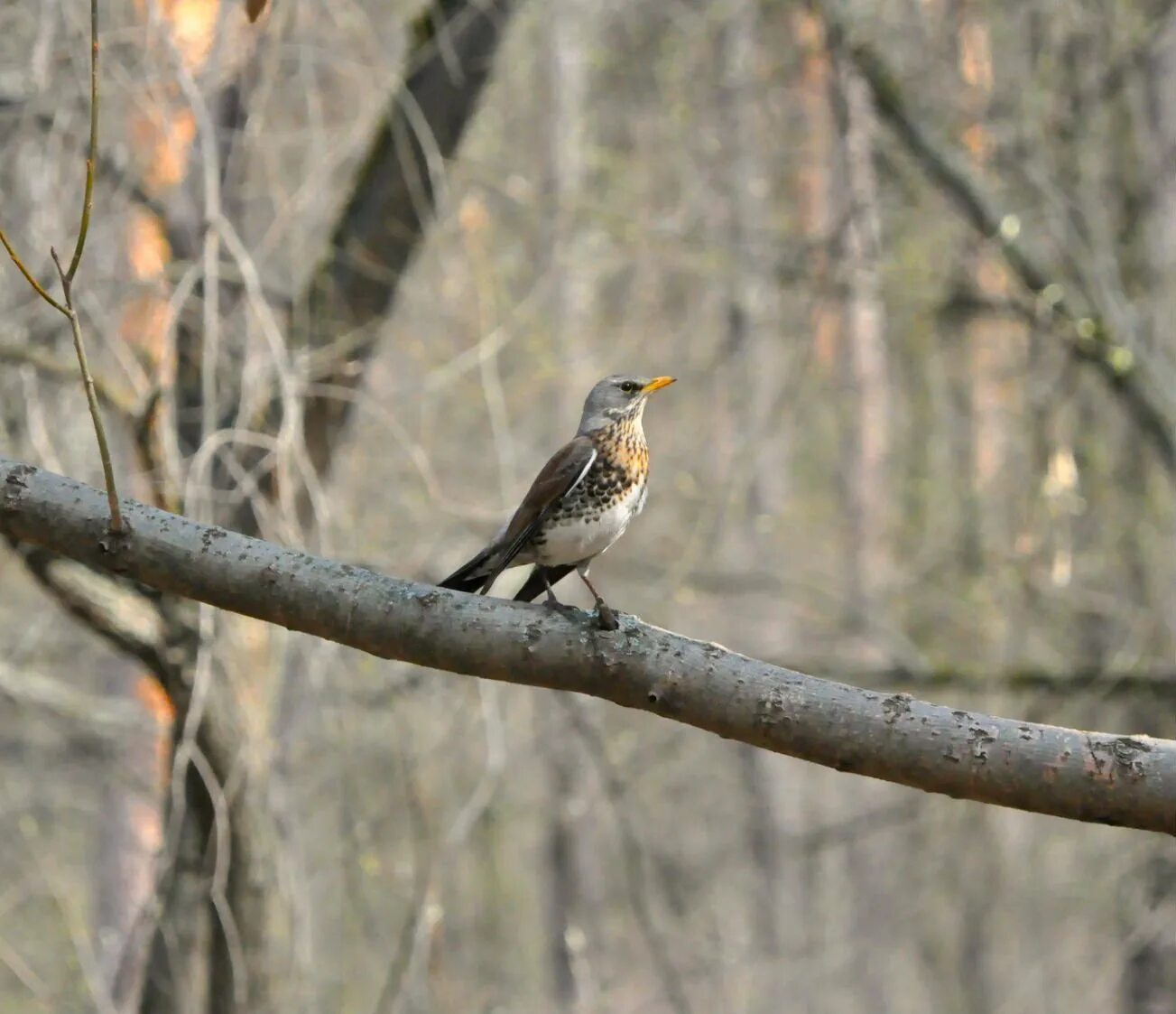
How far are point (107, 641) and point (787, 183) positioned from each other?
777 cm

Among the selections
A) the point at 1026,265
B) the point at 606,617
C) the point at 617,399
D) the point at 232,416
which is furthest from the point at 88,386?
the point at 1026,265

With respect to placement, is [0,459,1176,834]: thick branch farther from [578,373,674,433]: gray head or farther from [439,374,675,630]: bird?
[578,373,674,433]: gray head

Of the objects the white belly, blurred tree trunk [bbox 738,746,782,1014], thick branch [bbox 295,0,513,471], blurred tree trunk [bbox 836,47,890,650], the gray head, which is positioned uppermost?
blurred tree trunk [bbox 836,47,890,650]

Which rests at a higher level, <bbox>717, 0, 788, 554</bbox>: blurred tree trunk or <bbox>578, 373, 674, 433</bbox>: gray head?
<bbox>717, 0, 788, 554</bbox>: blurred tree trunk

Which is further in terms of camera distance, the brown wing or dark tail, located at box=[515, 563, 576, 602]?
dark tail, located at box=[515, 563, 576, 602]

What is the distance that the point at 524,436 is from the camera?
9.73 m

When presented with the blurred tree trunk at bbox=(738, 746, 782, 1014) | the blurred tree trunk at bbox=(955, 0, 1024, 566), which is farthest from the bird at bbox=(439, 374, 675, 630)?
the blurred tree trunk at bbox=(738, 746, 782, 1014)

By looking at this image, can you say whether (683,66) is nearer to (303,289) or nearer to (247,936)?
(303,289)

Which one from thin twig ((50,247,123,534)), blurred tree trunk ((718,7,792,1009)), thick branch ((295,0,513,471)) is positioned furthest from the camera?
blurred tree trunk ((718,7,792,1009))

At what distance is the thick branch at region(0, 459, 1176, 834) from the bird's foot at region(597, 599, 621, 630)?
0.05 feet

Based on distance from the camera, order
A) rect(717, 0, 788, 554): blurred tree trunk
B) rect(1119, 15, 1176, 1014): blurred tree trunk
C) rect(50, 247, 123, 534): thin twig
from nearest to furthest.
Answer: rect(50, 247, 123, 534): thin twig
rect(1119, 15, 1176, 1014): blurred tree trunk
rect(717, 0, 788, 554): blurred tree trunk

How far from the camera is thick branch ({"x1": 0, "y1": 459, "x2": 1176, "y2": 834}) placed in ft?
7.63

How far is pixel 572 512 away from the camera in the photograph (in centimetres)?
329

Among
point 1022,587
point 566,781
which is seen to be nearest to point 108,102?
point 1022,587
